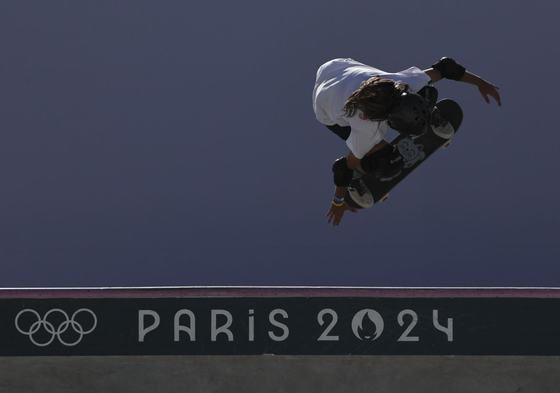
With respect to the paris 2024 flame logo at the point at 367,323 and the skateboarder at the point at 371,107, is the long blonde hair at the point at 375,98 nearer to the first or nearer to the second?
the skateboarder at the point at 371,107

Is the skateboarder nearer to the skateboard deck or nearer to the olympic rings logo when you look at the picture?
the skateboard deck

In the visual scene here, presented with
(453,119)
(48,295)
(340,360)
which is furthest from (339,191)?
(48,295)

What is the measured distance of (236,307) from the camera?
534 cm

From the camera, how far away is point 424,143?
5180mm

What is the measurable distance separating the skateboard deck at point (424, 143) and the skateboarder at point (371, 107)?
53cm

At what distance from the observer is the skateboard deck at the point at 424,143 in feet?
16.7

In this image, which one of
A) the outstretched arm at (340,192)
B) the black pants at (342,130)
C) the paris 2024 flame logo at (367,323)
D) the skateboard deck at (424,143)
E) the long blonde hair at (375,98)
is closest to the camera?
the long blonde hair at (375,98)

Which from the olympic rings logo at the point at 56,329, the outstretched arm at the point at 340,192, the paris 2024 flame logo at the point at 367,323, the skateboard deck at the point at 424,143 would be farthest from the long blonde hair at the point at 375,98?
the olympic rings logo at the point at 56,329

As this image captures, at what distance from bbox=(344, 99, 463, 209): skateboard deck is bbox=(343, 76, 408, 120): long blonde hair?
127cm

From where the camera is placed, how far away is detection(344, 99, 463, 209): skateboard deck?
5.08m

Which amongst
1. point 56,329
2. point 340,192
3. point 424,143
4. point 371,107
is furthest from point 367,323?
point 56,329

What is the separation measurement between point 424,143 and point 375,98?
1.54m

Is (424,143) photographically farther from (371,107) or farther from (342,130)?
(371,107)

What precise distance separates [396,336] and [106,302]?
215 cm
